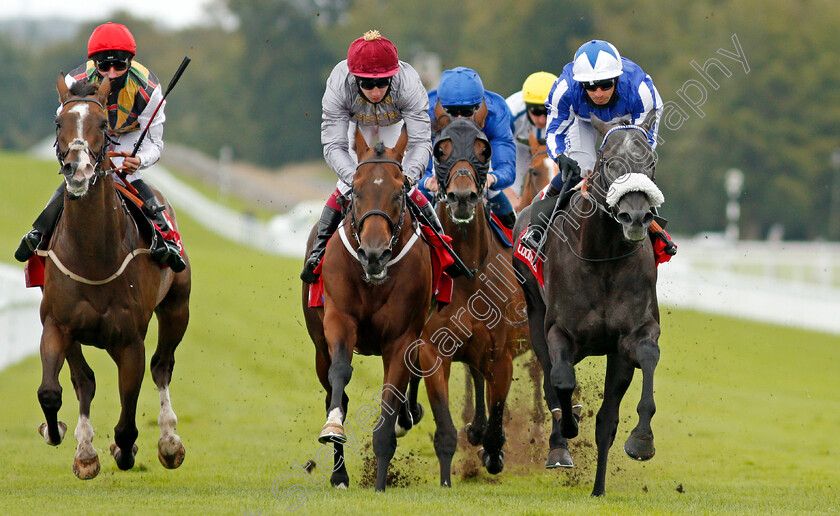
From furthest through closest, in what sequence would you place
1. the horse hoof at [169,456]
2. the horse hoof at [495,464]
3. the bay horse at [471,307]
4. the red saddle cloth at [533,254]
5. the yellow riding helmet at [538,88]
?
the yellow riding helmet at [538,88]
the horse hoof at [495,464]
the horse hoof at [169,456]
the bay horse at [471,307]
the red saddle cloth at [533,254]

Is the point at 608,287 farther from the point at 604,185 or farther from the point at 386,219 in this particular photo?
the point at 386,219

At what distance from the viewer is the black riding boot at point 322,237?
7.58 metres

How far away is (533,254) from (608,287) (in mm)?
913

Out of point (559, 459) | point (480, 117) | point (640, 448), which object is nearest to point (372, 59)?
point (480, 117)

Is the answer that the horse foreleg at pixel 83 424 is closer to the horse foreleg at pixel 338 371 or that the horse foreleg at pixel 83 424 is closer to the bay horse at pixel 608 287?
the horse foreleg at pixel 338 371

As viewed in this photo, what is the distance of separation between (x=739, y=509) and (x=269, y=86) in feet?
228


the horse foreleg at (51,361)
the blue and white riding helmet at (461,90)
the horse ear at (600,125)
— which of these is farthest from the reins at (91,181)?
the horse ear at (600,125)

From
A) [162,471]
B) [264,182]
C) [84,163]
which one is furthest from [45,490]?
[264,182]

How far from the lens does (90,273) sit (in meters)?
7.25

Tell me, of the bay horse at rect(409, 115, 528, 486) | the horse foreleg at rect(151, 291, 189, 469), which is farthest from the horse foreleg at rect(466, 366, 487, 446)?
the horse foreleg at rect(151, 291, 189, 469)

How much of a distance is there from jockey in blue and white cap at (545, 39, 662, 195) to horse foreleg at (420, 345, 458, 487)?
4.50 feet

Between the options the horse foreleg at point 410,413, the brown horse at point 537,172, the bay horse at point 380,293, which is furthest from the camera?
the brown horse at point 537,172

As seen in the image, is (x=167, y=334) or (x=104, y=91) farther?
(x=167, y=334)

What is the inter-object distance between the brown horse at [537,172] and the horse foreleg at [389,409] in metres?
3.24
